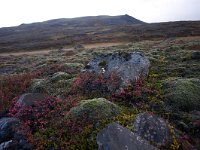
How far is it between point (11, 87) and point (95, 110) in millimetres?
7692

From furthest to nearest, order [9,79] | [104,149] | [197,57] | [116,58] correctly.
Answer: [197,57] < [9,79] < [116,58] < [104,149]

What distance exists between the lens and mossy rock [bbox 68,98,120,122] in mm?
10883

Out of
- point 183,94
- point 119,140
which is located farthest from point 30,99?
point 183,94

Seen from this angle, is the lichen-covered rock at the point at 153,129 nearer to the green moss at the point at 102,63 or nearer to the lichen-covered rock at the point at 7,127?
the lichen-covered rock at the point at 7,127

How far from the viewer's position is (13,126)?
11.3m

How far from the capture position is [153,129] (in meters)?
9.97

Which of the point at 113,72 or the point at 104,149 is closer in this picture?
the point at 104,149

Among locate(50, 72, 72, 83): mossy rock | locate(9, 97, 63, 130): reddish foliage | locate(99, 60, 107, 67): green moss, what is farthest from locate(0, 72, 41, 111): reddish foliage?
locate(99, 60, 107, 67): green moss

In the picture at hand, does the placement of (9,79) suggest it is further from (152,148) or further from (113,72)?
(152,148)

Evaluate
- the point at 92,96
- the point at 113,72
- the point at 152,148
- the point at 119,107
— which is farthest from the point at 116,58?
the point at 152,148

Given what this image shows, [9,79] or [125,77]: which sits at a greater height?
[125,77]

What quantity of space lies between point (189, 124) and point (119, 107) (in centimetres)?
275

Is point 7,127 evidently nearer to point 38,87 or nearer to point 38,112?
point 38,112

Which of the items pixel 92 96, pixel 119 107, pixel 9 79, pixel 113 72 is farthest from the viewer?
pixel 9 79
